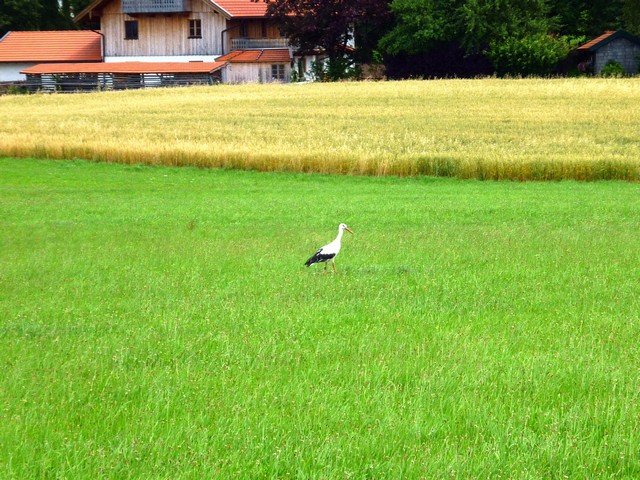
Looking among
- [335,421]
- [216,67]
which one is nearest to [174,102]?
[216,67]

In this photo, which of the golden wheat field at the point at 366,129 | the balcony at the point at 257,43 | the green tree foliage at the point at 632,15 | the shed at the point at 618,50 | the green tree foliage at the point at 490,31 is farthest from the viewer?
the balcony at the point at 257,43

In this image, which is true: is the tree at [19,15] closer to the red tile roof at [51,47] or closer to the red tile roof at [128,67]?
the red tile roof at [51,47]

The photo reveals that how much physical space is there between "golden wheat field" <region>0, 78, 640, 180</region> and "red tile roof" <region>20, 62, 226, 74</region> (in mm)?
17114

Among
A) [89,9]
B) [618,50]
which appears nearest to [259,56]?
[89,9]

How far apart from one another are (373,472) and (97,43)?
309 feet

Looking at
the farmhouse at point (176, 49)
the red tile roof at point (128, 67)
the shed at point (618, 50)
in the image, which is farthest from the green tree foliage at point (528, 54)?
the red tile roof at point (128, 67)

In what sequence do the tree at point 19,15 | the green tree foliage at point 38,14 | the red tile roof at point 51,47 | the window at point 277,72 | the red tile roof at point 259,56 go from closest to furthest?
1. the red tile roof at point 259,56
2. the window at point 277,72
3. the red tile roof at point 51,47
4. the tree at point 19,15
5. the green tree foliage at point 38,14

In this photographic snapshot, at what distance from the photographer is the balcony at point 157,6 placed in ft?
287

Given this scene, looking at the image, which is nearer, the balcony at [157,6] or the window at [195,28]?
the balcony at [157,6]

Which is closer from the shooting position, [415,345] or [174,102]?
[415,345]

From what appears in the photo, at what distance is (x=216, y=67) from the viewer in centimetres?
8400

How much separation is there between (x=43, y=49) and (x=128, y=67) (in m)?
11.3

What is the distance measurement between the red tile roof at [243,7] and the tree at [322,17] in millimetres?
5442

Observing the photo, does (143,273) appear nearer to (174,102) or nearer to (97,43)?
(174,102)
